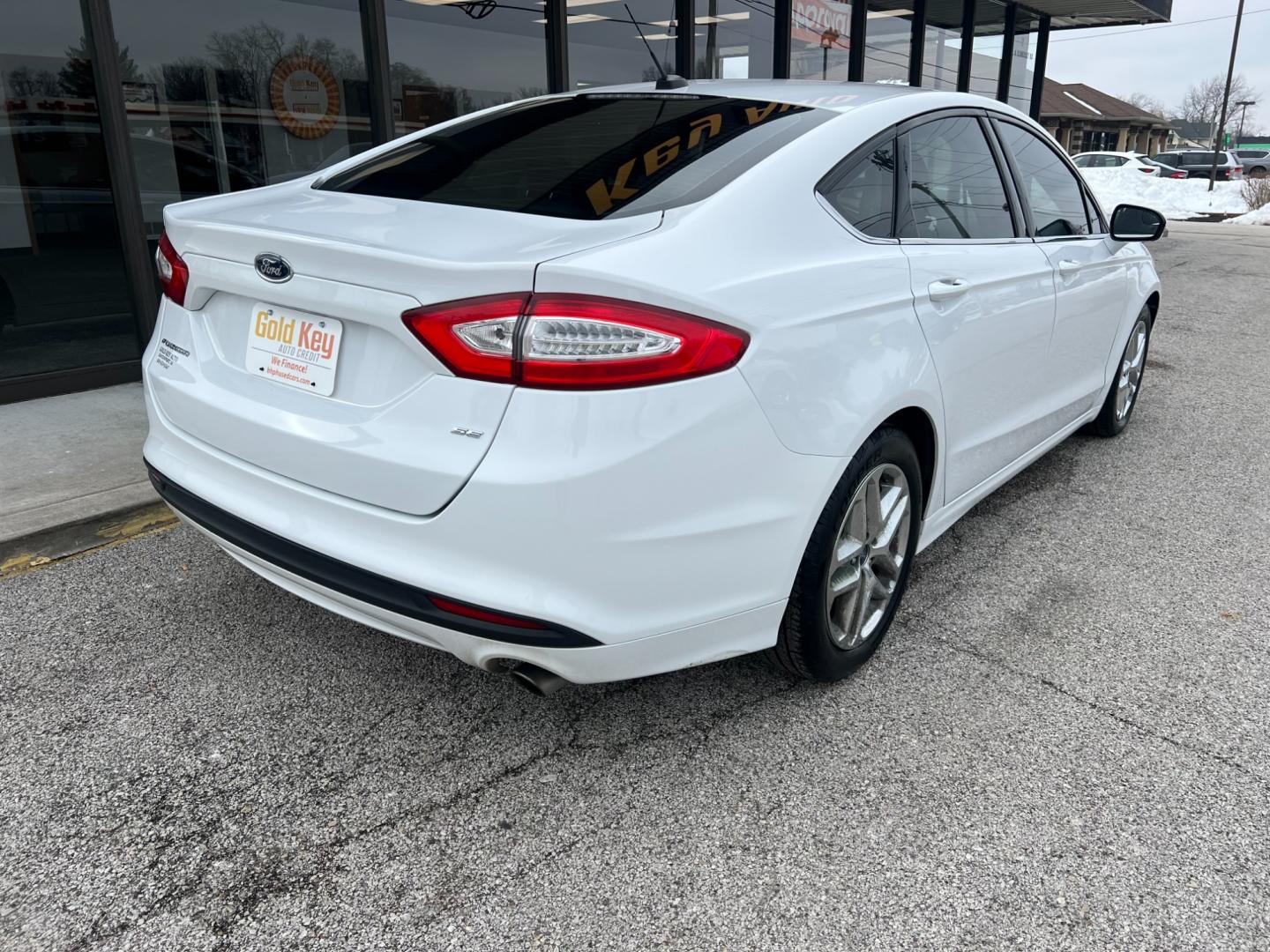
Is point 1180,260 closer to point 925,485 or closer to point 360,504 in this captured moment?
point 925,485

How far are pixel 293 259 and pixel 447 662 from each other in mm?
Answer: 1215

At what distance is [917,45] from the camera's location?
13.1 m

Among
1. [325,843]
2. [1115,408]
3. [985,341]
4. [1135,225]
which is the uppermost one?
[1135,225]

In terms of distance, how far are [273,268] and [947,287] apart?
1.73 metres

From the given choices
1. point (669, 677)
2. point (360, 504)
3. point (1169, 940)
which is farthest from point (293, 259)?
point (1169, 940)

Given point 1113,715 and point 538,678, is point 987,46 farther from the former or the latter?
point 538,678

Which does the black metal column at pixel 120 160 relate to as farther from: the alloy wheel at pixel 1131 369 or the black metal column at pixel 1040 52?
the black metal column at pixel 1040 52

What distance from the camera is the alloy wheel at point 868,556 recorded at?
8.09 feet

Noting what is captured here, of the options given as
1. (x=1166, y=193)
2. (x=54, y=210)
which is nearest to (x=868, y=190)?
(x=54, y=210)

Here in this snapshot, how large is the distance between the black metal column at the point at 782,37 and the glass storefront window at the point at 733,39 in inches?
2.5

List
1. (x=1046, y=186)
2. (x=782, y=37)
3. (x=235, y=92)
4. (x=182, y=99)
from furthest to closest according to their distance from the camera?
(x=782, y=37), (x=235, y=92), (x=182, y=99), (x=1046, y=186)

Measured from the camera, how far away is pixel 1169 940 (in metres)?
1.83

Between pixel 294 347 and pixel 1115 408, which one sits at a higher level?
pixel 294 347

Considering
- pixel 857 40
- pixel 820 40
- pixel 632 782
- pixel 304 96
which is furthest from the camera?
pixel 857 40
